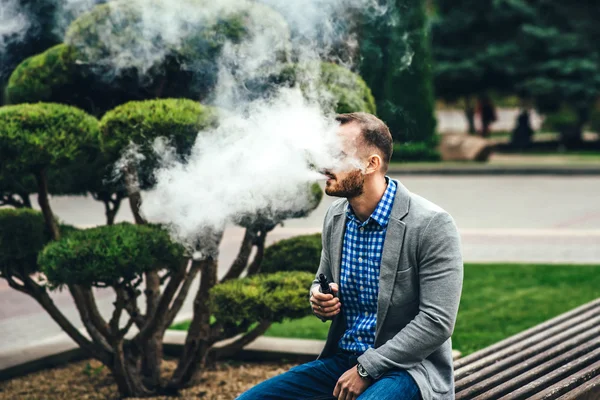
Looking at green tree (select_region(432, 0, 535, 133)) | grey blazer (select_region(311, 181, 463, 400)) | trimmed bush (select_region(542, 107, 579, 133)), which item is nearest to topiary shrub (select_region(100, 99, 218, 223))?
grey blazer (select_region(311, 181, 463, 400))

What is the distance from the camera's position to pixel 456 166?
2064 centimetres

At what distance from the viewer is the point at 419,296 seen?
9.61 feet

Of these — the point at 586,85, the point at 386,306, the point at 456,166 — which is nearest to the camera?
the point at 386,306

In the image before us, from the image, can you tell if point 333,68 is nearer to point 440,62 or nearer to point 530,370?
point 530,370

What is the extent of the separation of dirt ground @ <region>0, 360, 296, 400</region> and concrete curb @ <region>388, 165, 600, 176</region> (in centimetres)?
1458

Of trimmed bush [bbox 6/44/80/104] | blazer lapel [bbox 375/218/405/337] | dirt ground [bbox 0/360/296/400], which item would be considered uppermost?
trimmed bush [bbox 6/44/80/104]

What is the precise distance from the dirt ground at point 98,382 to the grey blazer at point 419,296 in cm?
216

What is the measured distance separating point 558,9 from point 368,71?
19731mm

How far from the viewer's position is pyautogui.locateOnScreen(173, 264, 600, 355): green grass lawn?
631cm

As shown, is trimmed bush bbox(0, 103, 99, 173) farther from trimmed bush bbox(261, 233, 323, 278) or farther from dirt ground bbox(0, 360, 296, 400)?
dirt ground bbox(0, 360, 296, 400)

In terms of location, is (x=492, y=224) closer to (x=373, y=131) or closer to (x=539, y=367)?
(x=539, y=367)

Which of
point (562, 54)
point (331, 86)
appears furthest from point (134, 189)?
point (562, 54)

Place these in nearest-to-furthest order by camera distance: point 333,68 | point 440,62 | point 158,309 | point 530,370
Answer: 1. point 530,370
2. point 333,68
3. point 158,309
4. point 440,62

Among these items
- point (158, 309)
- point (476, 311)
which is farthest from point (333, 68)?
point (476, 311)
